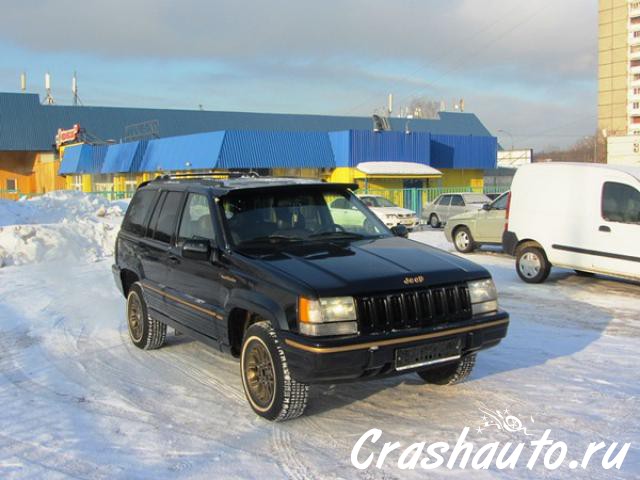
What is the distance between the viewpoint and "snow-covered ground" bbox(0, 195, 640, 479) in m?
4.27

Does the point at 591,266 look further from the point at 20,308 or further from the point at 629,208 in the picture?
the point at 20,308

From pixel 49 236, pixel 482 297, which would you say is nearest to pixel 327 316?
pixel 482 297

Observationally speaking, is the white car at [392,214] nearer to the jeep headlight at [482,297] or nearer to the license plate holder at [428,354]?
the jeep headlight at [482,297]

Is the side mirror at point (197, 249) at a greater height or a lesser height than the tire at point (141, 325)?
greater

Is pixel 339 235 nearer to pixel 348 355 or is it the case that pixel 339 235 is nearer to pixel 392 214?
pixel 348 355

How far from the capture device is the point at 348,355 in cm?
445

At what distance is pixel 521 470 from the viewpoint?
411cm

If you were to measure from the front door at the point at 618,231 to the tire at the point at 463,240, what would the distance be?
18.7 ft

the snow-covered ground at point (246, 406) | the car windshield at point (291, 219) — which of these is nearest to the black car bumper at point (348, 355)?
the snow-covered ground at point (246, 406)

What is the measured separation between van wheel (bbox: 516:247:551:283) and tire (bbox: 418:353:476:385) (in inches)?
234

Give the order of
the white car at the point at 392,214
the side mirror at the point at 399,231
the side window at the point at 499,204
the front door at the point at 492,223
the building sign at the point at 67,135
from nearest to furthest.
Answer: the side mirror at the point at 399,231 → the front door at the point at 492,223 → the side window at the point at 499,204 → the white car at the point at 392,214 → the building sign at the point at 67,135

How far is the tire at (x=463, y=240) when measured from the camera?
1598 cm

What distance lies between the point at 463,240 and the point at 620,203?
20.7 ft

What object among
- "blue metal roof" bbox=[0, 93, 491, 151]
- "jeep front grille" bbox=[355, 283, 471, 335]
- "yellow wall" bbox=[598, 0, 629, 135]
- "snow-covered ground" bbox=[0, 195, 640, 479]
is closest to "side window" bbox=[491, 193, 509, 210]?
"snow-covered ground" bbox=[0, 195, 640, 479]
